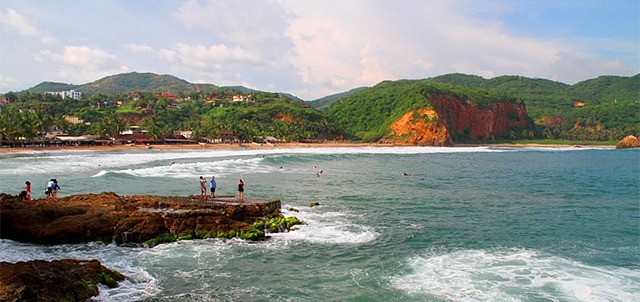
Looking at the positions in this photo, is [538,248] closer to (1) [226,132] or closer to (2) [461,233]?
(2) [461,233]

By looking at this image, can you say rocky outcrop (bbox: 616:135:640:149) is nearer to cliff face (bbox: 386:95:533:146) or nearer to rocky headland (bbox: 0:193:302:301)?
cliff face (bbox: 386:95:533:146)

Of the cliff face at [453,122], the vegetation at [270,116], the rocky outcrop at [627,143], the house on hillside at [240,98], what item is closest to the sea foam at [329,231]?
the vegetation at [270,116]

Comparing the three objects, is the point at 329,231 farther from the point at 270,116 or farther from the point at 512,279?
the point at 270,116

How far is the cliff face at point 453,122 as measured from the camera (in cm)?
13925

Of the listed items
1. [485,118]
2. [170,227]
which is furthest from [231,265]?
[485,118]

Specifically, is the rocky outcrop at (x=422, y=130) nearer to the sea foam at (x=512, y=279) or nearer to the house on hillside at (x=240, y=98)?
the house on hillside at (x=240, y=98)

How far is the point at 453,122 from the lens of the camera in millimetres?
155500

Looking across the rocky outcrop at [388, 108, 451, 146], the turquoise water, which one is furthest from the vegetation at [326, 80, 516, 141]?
the turquoise water

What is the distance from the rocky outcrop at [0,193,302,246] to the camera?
1759cm

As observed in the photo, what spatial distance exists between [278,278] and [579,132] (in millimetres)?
181139

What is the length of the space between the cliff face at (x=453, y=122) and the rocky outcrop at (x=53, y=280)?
425 feet

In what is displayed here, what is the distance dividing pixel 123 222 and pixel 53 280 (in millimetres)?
7333

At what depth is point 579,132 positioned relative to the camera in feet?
563

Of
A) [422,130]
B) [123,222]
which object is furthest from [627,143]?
[123,222]
